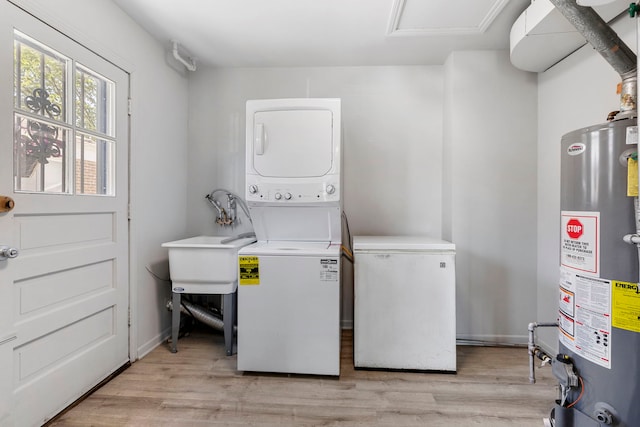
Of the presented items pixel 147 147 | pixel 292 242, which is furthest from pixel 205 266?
pixel 147 147

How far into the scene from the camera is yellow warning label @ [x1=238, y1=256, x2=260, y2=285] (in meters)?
1.90

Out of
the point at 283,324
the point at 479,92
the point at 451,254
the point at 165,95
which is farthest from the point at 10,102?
the point at 479,92

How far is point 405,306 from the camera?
1976mm

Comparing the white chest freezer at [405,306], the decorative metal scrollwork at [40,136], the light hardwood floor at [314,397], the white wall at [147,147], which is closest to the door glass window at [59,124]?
the decorative metal scrollwork at [40,136]

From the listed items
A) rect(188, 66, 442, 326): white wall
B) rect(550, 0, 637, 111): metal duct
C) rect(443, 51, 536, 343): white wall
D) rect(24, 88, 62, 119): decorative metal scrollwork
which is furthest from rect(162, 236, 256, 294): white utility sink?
rect(550, 0, 637, 111): metal duct

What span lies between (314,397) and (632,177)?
1794 mm

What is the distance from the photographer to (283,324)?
74.4 inches

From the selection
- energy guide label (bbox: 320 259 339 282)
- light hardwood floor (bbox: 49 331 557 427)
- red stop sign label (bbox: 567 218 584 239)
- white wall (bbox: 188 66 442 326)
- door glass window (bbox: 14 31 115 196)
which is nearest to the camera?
red stop sign label (bbox: 567 218 584 239)

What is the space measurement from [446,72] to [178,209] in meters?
2.64

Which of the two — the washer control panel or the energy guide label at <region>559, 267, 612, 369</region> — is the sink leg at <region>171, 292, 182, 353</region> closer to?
the washer control panel

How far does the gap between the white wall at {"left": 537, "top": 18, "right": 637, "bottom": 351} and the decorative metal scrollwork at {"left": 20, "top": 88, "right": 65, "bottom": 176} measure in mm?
3031

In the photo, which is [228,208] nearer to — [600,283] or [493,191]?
[493,191]

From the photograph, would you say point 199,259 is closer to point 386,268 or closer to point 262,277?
point 262,277

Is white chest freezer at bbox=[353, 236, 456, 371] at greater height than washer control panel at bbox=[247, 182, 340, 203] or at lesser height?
lesser
